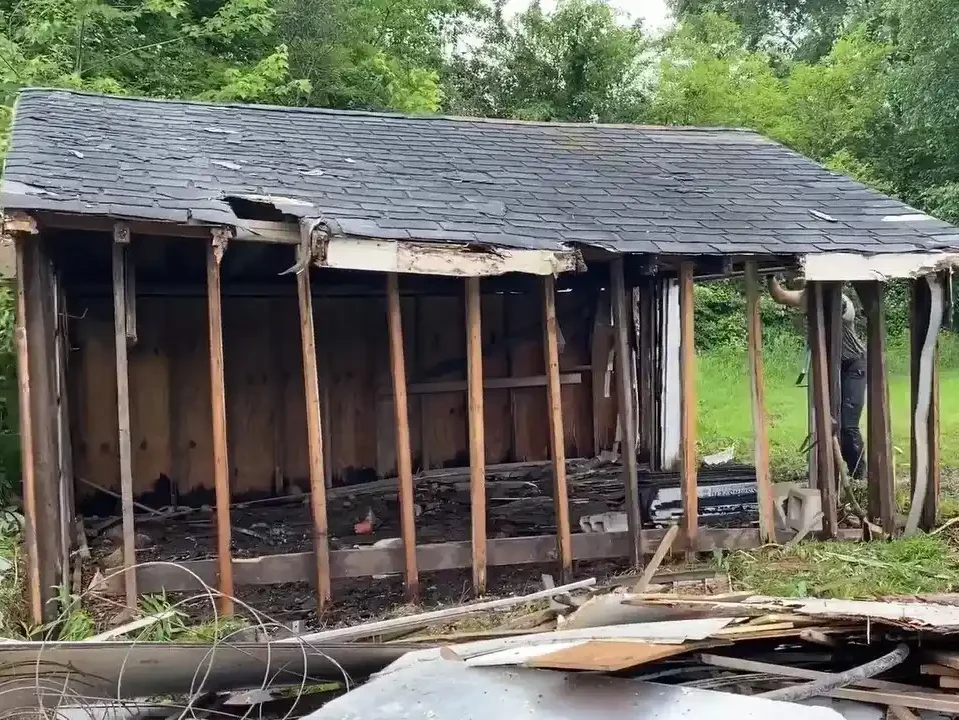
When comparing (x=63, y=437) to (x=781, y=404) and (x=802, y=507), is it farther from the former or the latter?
(x=781, y=404)

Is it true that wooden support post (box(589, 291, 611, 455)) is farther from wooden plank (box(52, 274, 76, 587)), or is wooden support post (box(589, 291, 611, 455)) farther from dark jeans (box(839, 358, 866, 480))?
wooden plank (box(52, 274, 76, 587))

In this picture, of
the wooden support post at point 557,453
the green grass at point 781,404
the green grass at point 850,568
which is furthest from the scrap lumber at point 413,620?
the green grass at point 781,404

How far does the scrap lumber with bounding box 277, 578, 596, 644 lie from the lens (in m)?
4.87

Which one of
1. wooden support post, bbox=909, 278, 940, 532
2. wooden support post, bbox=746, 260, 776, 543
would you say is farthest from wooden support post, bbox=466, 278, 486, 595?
wooden support post, bbox=909, 278, 940, 532

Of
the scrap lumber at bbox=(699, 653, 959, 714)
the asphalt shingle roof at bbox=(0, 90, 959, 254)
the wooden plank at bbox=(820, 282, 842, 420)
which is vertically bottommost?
the scrap lumber at bbox=(699, 653, 959, 714)

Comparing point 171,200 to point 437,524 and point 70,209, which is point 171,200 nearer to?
point 70,209

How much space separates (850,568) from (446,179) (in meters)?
4.43

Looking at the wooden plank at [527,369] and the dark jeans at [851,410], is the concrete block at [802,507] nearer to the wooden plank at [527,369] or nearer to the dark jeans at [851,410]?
the dark jeans at [851,410]

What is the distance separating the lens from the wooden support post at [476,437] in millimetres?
5996

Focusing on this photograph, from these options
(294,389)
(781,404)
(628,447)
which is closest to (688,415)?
(628,447)

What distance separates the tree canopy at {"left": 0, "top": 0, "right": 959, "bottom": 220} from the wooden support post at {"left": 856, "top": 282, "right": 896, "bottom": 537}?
11.5 m

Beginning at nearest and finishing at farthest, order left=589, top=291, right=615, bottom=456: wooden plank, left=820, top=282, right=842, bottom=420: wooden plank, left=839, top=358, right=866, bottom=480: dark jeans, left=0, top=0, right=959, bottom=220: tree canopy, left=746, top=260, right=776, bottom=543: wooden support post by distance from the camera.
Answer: left=746, top=260, right=776, bottom=543: wooden support post < left=820, top=282, right=842, bottom=420: wooden plank < left=839, top=358, right=866, bottom=480: dark jeans < left=589, top=291, right=615, bottom=456: wooden plank < left=0, top=0, right=959, bottom=220: tree canopy

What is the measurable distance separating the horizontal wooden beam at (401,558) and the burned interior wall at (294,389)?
2.47 metres

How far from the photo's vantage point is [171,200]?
5.34 m
